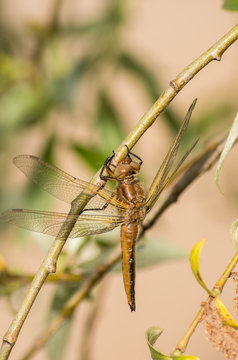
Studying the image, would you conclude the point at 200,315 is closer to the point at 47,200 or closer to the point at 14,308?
the point at 14,308

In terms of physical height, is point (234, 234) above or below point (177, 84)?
below

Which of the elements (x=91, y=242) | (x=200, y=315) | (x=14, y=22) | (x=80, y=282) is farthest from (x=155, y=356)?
(x=14, y=22)

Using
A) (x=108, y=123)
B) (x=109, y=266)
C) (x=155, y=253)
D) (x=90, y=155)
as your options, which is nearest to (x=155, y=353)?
(x=109, y=266)

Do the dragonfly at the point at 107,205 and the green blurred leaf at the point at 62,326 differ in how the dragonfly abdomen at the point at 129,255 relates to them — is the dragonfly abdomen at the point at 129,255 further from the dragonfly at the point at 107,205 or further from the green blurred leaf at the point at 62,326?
the green blurred leaf at the point at 62,326

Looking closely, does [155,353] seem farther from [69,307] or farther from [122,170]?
[69,307]

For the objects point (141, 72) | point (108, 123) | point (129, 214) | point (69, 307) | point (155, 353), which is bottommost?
point (155, 353)

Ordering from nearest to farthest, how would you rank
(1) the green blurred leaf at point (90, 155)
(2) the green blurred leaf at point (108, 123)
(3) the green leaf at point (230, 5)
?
(3) the green leaf at point (230, 5) < (1) the green blurred leaf at point (90, 155) < (2) the green blurred leaf at point (108, 123)

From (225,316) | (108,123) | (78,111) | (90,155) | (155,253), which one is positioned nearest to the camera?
(225,316)

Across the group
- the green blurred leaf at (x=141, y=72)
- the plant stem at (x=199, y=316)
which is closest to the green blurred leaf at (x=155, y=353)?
the plant stem at (x=199, y=316)
